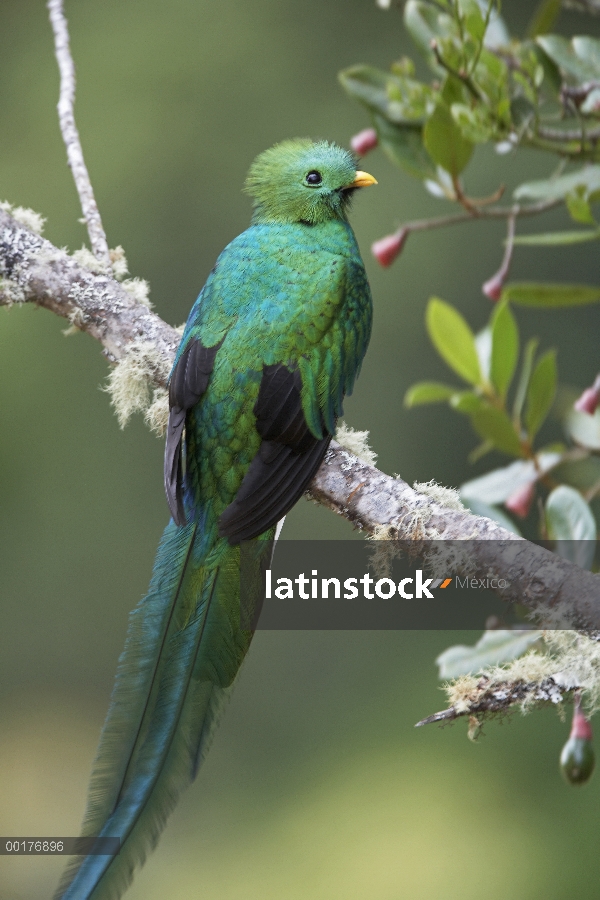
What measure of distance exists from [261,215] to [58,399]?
2519 millimetres

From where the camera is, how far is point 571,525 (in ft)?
5.25

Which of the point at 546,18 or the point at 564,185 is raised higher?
the point at 546,18

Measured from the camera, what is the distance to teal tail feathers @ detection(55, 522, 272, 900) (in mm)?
1490

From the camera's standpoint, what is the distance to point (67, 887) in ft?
4.72

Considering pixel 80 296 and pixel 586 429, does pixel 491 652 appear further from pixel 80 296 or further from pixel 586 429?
pixel 80 296

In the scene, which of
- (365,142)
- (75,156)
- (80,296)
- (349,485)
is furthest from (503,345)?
(75,156)

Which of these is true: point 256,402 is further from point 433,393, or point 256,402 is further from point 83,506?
point 83,506

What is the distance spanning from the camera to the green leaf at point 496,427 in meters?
1.49

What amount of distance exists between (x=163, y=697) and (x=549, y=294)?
923mm

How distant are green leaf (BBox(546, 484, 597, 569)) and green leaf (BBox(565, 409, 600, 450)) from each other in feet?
0.28

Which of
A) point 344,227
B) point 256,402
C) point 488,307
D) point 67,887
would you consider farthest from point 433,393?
point 488,307

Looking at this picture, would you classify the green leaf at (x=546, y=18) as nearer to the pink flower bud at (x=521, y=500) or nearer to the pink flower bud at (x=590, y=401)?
the pink flower bud at (x=590, y=401)

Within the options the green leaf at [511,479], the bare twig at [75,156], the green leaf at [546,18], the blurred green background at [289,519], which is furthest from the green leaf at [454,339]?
the blurred green background at [289,519]

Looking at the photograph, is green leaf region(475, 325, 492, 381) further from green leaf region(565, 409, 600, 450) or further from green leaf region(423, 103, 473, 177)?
green leaf region(423, 103, 473, 177)
